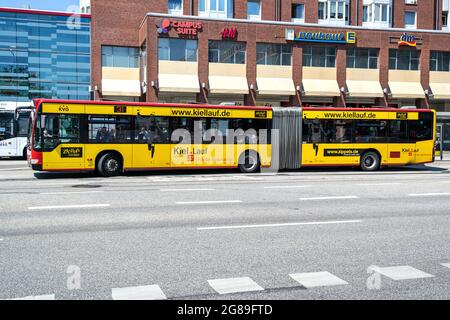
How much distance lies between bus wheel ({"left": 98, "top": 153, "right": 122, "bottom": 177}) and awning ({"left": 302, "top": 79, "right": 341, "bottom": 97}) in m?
24.4

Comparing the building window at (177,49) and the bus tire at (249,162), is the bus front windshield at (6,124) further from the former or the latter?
the bus tire at (249,162)

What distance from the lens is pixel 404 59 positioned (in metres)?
42.8

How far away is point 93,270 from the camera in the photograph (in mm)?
5746

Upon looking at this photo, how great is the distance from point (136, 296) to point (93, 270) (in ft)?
3.76

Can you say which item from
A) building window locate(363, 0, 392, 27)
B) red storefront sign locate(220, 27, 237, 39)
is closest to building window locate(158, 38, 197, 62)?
red storefront sign locate(220, 27, 237, 39)

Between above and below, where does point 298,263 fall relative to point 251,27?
below

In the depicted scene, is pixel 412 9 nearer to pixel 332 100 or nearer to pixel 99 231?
pixel 332 100

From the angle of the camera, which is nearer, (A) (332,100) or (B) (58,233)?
(B) (58,233)

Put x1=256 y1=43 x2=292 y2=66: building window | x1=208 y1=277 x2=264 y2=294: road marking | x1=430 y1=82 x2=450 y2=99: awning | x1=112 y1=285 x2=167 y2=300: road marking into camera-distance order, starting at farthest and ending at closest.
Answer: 1. x1=430 y1=82 x2=450 y2=99: awning
2. x1=256 y1=43 x2=292 y2=66: building window
3. x1=208 y1=277 x2=264 y2=294: road marking
4. x1=112 y1=285 x2=167 y2=300: road marking

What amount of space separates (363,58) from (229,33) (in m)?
12.3

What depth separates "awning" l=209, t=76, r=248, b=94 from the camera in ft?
125

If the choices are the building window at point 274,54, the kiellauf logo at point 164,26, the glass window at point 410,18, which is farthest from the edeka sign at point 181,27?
the glass window at point 410,18

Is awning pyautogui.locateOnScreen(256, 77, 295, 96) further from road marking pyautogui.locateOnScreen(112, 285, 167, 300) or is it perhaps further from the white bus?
road marking pyautogui.locateOnScreen(112, 285, 167, 300)
